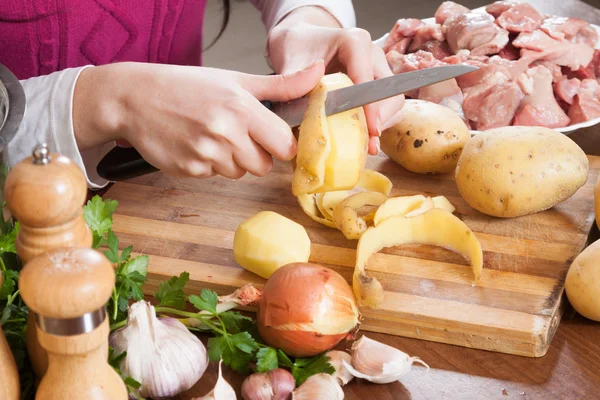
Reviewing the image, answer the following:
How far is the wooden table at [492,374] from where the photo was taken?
2.88ft

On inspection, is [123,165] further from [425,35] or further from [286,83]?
[425,35]

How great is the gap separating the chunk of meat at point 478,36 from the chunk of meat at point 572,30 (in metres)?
0.12

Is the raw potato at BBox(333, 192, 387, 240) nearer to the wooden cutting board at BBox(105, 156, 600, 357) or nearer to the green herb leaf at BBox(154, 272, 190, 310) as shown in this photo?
the wooden cutting board at BBox(105, 156, 600, 357)

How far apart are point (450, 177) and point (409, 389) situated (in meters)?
0.60

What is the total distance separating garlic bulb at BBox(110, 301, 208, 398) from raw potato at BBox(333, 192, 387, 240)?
39 cm

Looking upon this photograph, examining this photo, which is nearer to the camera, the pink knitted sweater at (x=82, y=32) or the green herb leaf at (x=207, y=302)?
the green herb leaf at (x=207, y=302)

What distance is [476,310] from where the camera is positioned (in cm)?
100

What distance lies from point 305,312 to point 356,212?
0.40 metres

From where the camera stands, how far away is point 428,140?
4.37 feet

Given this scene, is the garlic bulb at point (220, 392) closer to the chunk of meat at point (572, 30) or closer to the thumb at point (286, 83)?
the thumb at point (286, 83)

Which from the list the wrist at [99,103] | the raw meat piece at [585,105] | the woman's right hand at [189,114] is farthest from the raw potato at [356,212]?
the raw meat piece at [585,105]

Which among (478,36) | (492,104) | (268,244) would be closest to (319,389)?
(268,244)

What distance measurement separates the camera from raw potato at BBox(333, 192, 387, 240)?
115cm

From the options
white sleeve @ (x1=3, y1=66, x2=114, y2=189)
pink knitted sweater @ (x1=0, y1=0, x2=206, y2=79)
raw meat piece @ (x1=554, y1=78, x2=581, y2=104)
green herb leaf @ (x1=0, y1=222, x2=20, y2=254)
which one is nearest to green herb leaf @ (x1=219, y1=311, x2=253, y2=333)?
green herb leaf @ (x1=0, y1=222, x2=20, y2=254)
